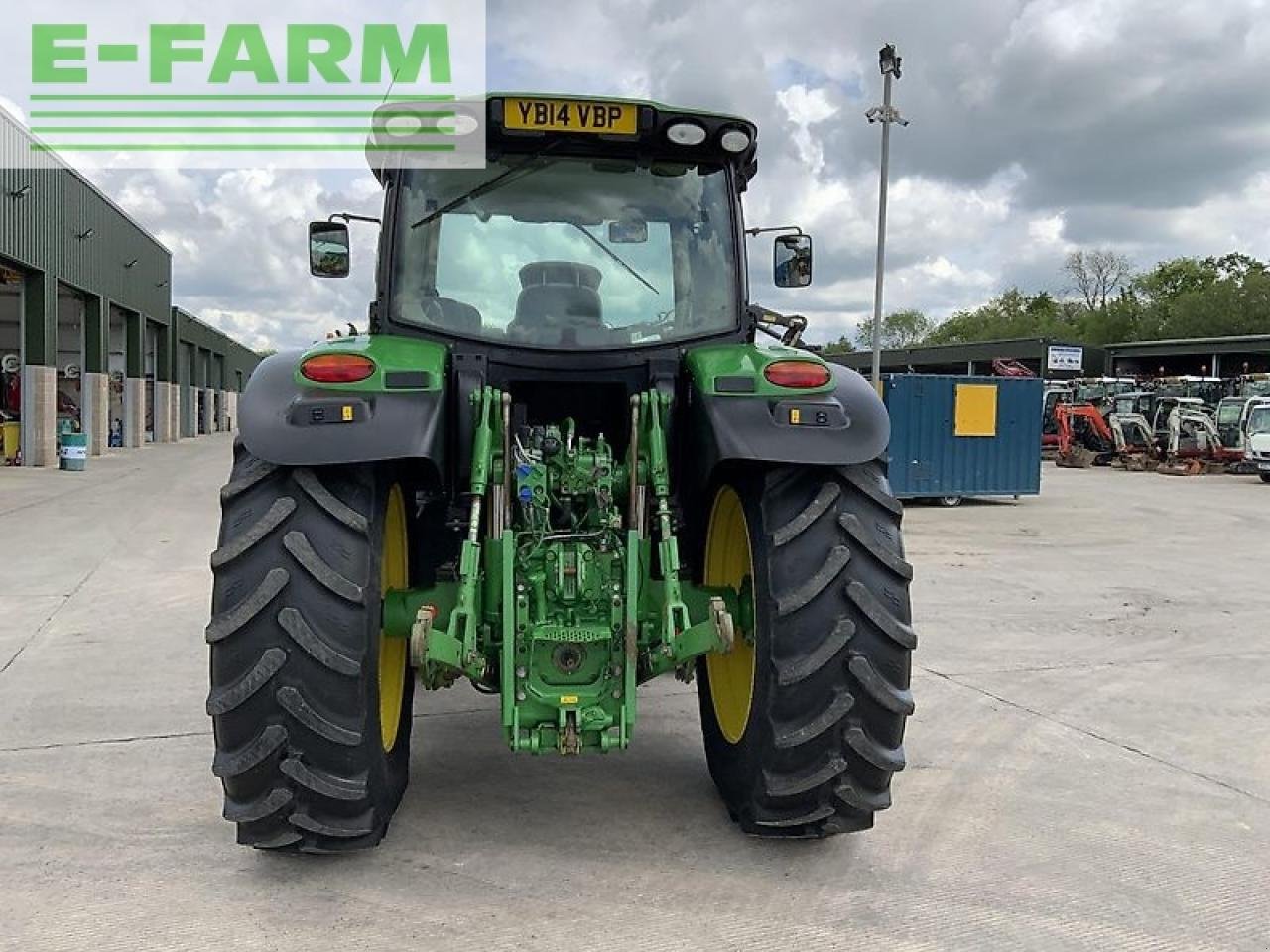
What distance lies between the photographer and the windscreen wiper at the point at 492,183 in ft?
13.7

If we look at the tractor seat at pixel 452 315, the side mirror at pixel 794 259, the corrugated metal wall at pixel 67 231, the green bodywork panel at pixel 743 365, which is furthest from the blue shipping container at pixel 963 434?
the corrugated metal wall at pixel 67 231

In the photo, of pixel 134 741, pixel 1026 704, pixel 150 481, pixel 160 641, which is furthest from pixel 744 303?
pixel 150 481

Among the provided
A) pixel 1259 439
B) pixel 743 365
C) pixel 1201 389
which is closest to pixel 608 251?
pixel 743 365

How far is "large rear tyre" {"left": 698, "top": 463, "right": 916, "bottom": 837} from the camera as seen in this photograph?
11.3 feet

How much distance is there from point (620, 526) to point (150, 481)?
65.2 feet

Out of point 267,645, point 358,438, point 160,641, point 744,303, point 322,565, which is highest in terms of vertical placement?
point 744,303

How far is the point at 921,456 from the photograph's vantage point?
18500mm

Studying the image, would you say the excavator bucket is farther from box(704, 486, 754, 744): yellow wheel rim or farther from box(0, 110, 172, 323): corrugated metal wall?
box(704, 486, 754, 744): yellow wheel rim

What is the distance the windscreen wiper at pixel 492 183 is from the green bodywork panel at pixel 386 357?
0.56 meters

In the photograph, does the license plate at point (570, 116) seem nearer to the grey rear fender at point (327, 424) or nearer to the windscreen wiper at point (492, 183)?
the windscreen wiper at point (492, 183)

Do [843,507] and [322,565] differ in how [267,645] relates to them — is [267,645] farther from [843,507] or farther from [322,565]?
[843,507]

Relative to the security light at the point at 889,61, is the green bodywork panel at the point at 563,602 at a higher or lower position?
lower

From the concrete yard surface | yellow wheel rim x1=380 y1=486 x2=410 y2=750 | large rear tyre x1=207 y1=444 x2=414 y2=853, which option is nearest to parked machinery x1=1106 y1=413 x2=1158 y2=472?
the concrete yard surface

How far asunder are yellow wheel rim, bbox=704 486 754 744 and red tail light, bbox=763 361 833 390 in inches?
21.1
